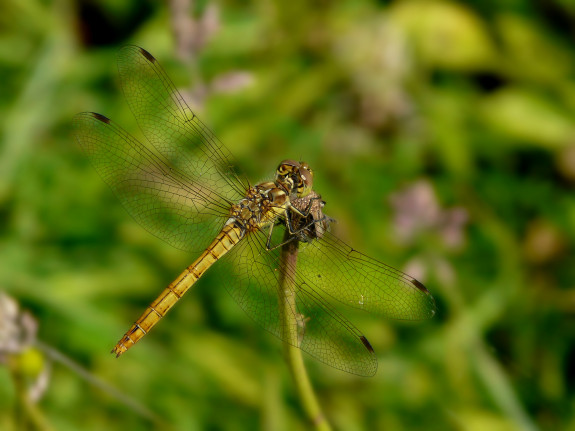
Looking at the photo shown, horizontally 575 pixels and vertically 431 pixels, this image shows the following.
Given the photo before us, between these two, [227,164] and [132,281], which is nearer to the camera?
[227,164]

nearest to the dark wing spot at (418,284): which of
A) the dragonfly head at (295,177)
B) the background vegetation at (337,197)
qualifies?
the dragonfly head at (295,177)

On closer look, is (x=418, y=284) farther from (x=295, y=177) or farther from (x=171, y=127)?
(x=171, y=127)

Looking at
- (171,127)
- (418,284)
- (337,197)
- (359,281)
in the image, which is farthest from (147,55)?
(337,197)

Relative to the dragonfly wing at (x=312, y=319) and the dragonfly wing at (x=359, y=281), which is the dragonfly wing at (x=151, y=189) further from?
the dragonfly wing at (x=359, y=281)

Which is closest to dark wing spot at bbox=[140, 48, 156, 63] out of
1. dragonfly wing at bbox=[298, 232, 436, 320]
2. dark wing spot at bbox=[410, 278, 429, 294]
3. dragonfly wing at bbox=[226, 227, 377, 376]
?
dragonfly wing at bbox=[226, 227, 377, 376]

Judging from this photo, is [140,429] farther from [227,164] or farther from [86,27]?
[86,27]

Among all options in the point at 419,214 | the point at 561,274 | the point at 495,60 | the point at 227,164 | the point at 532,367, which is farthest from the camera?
the point at 495,60

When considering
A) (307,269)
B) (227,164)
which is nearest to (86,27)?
(227,164)
